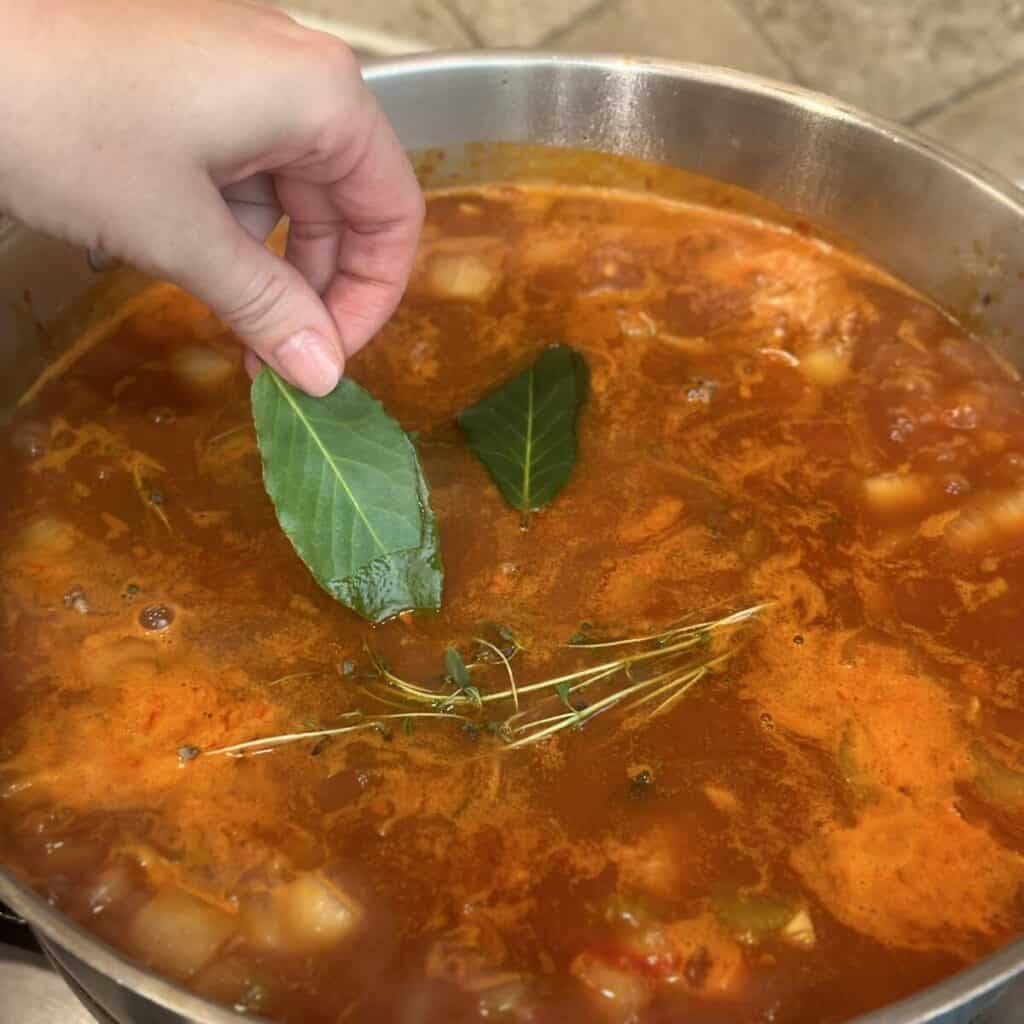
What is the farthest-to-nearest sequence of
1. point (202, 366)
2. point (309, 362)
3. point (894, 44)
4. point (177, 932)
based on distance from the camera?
point (894, 44), point (202, 366), point (309, 362), point (177, 932)

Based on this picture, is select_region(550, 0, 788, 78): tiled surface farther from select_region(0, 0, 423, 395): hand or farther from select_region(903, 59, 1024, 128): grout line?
select_region(0, 0, 423, 395): hand

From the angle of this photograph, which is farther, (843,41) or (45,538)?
(843,41)

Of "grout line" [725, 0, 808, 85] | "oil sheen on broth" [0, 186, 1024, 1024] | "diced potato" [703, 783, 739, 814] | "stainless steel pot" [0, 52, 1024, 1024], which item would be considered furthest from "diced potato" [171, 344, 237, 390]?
"grout line" [725, 0, 808, 85]

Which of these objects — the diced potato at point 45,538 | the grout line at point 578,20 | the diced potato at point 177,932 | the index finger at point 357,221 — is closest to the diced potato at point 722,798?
the diced potato at point 177,932

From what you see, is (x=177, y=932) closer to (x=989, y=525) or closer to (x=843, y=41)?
(x=989, y=525)

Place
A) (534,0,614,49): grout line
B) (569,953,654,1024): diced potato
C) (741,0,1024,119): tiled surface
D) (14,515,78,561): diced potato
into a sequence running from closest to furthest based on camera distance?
1. (569,953,654,1024): diced potato
2. (14,515,78,561): diced potato
3. (741,0,1024,119): tiled surface
4. (534,0,614,49): grout line

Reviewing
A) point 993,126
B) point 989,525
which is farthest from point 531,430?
point 993,126

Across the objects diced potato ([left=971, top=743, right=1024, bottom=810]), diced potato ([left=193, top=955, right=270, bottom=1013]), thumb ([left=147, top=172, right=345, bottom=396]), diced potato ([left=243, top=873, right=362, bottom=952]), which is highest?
thumb ([left=147, top=172, right=345, bottom=396])
